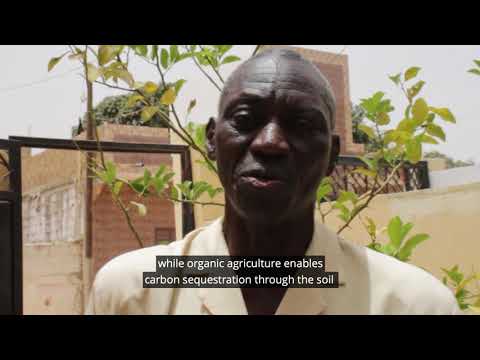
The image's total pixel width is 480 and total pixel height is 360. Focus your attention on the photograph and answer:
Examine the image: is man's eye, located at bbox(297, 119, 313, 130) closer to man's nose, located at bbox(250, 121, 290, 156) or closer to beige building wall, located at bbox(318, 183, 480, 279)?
man's nose, located at bbox(250, 121, 290, 156)

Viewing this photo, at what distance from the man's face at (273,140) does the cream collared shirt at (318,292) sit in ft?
0.53

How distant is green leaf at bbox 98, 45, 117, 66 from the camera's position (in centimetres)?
158

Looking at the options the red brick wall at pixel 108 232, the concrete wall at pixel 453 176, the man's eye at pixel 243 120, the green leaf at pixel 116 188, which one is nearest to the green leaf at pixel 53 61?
the green leaf at pixel 116 188

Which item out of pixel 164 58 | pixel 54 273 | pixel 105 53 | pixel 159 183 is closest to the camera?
pixel 105 53

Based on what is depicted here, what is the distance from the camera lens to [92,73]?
163 cm

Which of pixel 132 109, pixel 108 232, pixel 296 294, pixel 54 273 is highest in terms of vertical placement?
pixel 132 109

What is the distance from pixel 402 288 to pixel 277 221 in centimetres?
30

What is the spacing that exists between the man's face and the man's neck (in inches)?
1.7

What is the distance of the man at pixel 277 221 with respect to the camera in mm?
1040

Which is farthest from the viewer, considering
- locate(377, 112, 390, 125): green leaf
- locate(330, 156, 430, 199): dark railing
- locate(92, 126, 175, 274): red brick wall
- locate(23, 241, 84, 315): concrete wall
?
locate(92, 126, 175, 274): red brick wall

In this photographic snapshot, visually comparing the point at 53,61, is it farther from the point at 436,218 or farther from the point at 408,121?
the point at 436,218

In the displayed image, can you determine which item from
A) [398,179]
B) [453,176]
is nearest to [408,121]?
[398,179]

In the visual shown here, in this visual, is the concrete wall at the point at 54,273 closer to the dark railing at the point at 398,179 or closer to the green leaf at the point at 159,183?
the dark railing at the point at 398,179

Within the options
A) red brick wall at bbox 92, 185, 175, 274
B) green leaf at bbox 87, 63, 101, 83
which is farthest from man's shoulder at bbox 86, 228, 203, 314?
red brick wall at bbox 92, 185, 175, 274
